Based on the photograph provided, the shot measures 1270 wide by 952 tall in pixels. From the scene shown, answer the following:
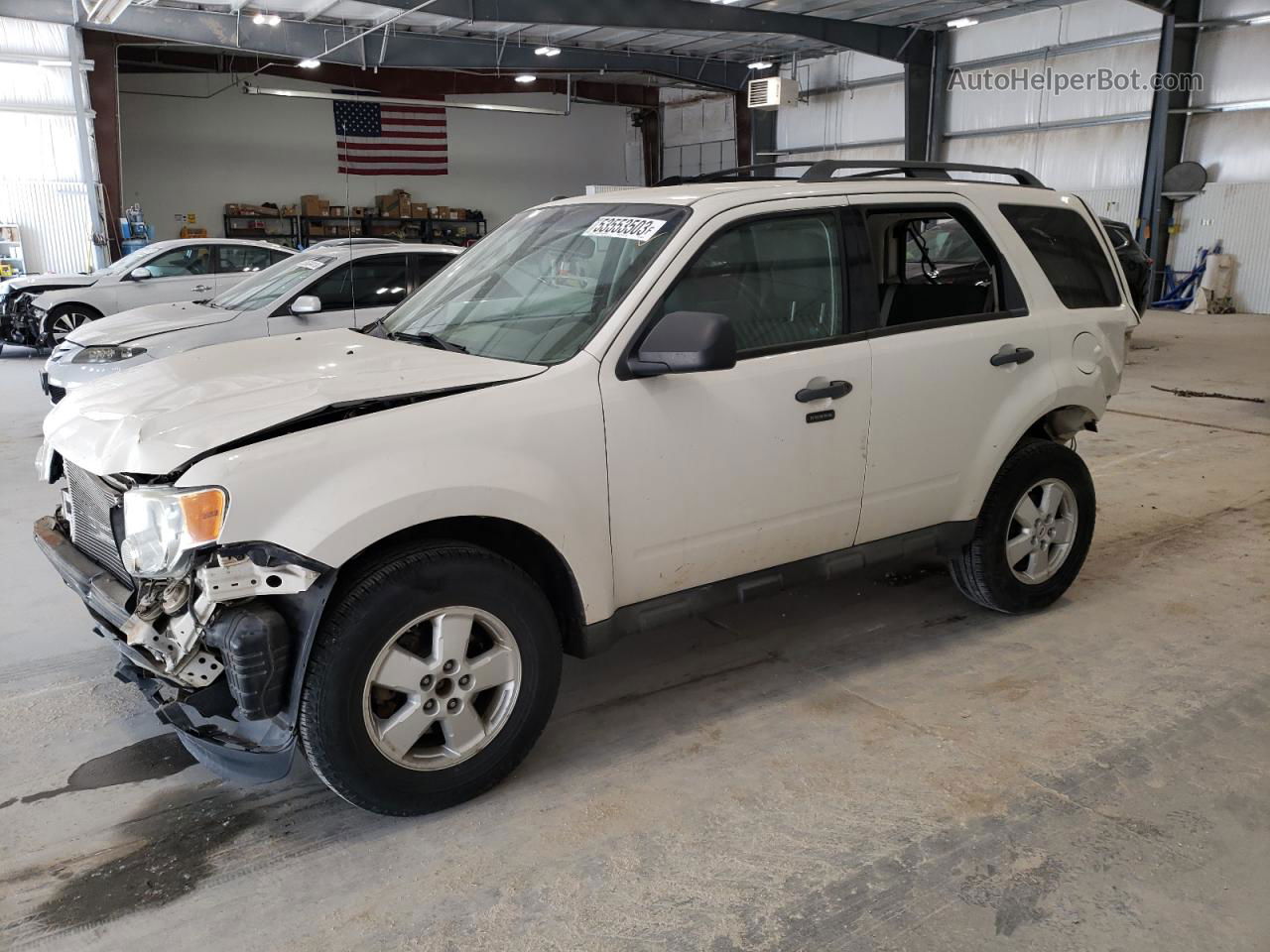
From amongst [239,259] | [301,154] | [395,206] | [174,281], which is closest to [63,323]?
[174,281]

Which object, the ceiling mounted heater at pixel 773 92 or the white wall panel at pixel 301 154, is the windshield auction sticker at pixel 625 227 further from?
the ceiling mounted heater at pixel 773 92

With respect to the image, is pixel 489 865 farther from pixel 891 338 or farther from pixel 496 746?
pixel 891 338

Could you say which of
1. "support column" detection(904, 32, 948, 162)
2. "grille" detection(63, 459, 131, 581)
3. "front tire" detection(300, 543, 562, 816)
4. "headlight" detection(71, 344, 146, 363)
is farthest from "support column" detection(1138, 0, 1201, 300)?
"grille" detection(63, 459, 131, 581)

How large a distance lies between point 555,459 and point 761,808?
1.15 meters

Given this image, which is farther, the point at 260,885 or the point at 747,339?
the point at 747,339

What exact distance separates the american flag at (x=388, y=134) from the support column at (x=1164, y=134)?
1375 cm

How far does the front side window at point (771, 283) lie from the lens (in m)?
3.13

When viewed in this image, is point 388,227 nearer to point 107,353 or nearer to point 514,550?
point 107,353

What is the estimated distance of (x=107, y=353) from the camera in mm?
7512

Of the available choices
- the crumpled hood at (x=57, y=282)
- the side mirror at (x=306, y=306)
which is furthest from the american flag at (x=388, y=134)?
the side mirror at (x=306, y=306)

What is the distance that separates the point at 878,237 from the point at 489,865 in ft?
8.21

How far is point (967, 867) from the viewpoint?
2.54 meters

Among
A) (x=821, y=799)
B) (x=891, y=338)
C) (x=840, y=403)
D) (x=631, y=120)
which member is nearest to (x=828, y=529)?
(x=840, y=403)

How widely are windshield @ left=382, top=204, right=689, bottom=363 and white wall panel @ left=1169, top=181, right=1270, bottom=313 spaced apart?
58.6ft
